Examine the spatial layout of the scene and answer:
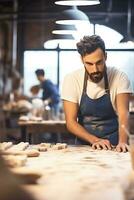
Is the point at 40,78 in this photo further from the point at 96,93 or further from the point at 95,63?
the point at 95,63

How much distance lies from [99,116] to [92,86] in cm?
23

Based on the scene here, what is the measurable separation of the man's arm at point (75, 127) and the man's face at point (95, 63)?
0.87 feet

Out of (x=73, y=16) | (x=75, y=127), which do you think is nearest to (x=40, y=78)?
(x=73, y=16)

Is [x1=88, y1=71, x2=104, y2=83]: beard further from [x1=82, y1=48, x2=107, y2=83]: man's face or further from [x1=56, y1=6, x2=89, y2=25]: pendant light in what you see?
[x1=56, y1=6, x2=89, y2=25]: pendant light

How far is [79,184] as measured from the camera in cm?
193

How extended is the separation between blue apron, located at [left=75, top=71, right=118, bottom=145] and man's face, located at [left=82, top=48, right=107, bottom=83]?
0.28 ft

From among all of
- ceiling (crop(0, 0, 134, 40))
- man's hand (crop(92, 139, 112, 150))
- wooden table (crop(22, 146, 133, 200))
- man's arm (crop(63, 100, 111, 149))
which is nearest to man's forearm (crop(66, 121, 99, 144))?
man's arm (crop(63, 100, 111, 149))

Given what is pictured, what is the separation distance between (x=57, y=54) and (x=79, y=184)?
33.4 feet

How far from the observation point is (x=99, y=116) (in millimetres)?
3697

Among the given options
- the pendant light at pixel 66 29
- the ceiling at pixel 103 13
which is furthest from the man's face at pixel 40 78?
the pendant light at pixel 66 29

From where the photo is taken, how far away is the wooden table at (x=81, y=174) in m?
1.75

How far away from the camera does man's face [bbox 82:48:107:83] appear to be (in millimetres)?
3611

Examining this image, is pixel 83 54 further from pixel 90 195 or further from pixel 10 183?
pixel 10 183

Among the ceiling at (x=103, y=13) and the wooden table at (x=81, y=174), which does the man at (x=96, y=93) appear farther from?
the ceiling at (x=103, y=13)
